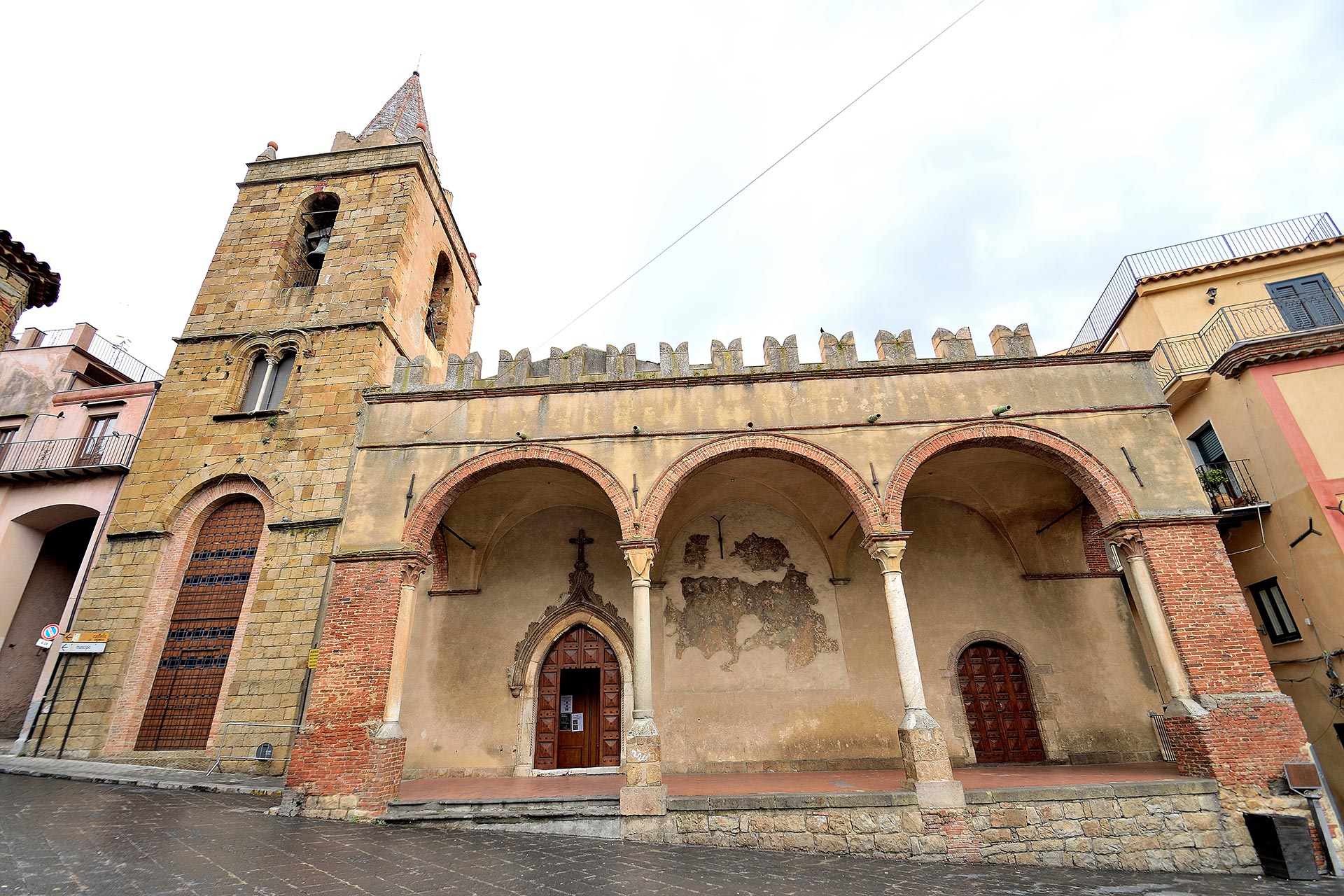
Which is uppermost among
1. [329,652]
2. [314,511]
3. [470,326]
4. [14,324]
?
[470,326]

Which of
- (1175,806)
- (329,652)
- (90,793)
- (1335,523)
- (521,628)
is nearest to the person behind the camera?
(1175,806)

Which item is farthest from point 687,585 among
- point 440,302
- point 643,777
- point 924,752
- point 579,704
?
point 440,302

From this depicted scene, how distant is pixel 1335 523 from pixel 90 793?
18.3 meters

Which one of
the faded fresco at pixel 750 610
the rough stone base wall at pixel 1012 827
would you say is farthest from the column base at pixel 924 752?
the faded fresco at pixel 750 610

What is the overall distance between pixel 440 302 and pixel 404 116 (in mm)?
5497

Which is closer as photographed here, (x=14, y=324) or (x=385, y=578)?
(x=385, y=578)

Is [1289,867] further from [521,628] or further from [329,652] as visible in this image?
[329,652]

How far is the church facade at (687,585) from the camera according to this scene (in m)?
7.63

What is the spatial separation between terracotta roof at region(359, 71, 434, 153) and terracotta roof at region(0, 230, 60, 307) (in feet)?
24.4

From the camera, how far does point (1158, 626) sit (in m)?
8.20

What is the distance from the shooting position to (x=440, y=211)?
16469 millimetres

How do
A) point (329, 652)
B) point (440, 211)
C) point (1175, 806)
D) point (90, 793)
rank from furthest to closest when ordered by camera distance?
point (440, 211) → point (329, 652) → point (90, 793) → point (1175, 806)

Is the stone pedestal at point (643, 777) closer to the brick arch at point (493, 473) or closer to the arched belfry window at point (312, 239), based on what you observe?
the brick arch at point (493, 473)

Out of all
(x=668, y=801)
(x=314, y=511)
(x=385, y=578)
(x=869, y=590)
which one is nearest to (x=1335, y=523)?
(x=869, y=590)
